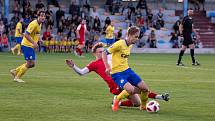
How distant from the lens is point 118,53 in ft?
41.0

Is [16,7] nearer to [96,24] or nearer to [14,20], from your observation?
[14,20]

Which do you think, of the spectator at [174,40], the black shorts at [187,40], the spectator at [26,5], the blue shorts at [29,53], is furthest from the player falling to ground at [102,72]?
the spectator at [174,40]

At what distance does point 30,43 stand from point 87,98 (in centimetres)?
494

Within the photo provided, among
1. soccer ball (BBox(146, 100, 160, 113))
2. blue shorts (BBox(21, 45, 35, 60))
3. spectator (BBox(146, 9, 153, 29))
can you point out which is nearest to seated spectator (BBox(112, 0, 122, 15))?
spectator (BBox(146, 9, 153, 29))

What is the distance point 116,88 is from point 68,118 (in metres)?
2.29

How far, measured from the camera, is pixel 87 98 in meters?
14.2

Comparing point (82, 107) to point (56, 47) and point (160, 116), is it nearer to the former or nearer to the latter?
point (160, 116)

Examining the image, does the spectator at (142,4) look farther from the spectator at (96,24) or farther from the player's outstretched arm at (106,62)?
the player's outstretched arm at (106,62)

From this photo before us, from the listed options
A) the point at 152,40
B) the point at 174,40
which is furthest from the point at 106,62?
the point at 174,40

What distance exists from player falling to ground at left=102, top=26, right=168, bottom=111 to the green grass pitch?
0.33 meters

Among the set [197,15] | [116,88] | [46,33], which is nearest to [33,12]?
[46,33]

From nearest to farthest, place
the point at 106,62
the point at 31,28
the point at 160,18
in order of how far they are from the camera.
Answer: the point at 106,62 → the point at 31,28 → the point at 160,18

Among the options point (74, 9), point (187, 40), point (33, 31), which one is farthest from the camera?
point (74, 9)

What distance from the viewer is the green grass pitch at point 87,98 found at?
1128 centimetres
